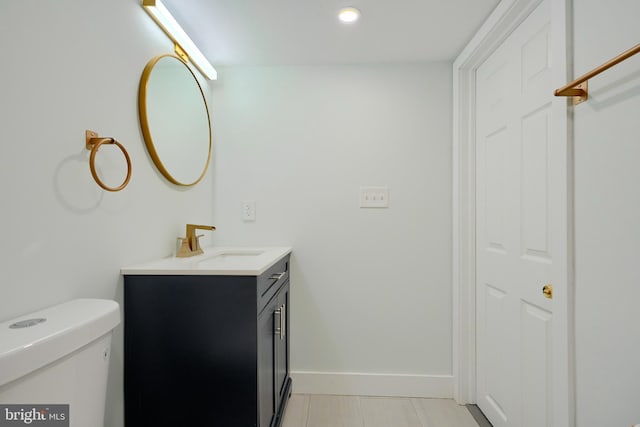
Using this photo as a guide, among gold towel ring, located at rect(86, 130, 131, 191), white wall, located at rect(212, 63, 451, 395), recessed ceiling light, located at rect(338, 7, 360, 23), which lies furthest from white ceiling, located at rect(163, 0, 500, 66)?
gold towel ring, located at rect(86, 130, 131, 191)

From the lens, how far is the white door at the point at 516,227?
4.41 feet

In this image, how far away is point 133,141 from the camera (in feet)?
4.55

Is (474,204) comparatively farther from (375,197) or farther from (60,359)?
(60,359)

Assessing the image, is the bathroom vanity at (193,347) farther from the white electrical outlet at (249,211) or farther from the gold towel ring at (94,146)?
the white electrical outlet at (249,211)

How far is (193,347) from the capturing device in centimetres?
125

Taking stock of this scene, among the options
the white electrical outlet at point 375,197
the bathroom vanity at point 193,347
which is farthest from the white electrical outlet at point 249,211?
the bathroom vanity at point 193,347

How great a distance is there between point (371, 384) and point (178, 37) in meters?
2.24

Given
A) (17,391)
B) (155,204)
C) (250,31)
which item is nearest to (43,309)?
(17,391)

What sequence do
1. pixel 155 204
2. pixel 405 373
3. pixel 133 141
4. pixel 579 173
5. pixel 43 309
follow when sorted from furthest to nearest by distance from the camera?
pixel 405 373 < pixel 155 204 < pixel 133 141 < pixel 579 173 < pixel 43 309

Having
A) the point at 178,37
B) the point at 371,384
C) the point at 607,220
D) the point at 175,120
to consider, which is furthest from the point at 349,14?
the point at 371,384

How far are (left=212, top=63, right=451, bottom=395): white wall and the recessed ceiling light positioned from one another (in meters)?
0.51

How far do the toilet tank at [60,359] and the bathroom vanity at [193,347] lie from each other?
0.88ft

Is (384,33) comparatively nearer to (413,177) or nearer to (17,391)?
(413,177)

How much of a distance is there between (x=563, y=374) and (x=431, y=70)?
176 cm
